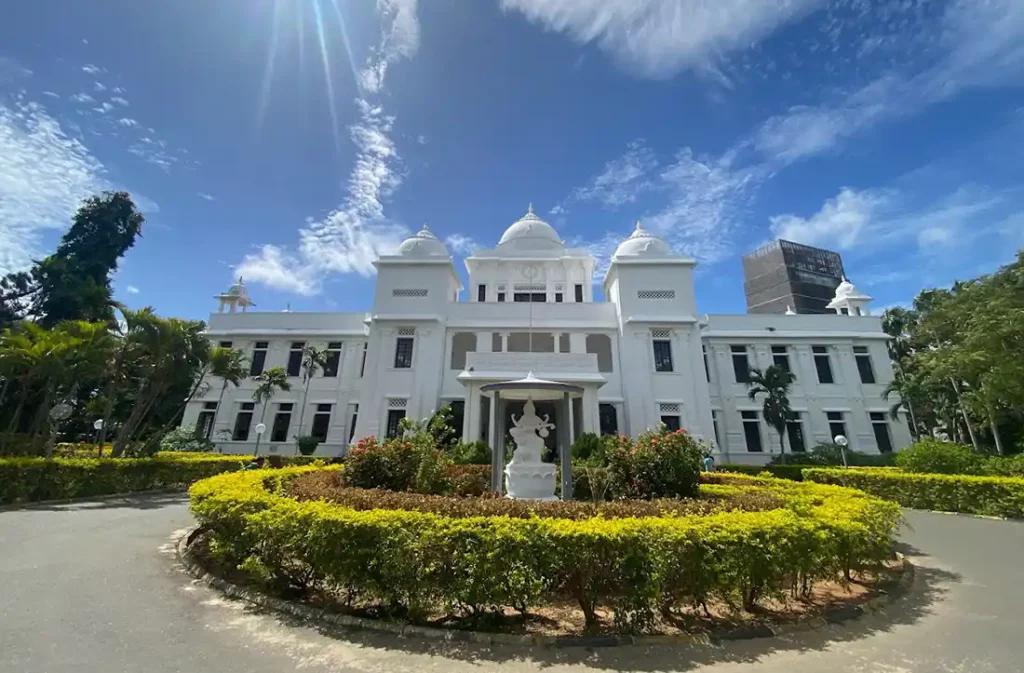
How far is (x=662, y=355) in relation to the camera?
69.5 ft

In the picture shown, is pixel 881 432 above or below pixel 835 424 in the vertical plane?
below

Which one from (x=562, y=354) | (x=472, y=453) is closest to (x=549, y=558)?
(x=472, y=453)

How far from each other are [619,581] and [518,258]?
75.8ft

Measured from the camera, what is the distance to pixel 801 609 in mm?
4398

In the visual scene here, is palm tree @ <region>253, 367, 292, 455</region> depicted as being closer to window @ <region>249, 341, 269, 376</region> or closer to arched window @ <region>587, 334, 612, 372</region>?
window @ <region>249, 341, 269, 376</region>

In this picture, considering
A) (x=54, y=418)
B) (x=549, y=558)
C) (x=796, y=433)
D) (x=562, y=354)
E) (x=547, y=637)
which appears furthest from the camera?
(x=796, y=433)

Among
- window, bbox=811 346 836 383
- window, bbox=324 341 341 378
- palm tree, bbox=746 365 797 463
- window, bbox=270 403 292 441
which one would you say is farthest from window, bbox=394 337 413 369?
window, bbox=811 346 836 383

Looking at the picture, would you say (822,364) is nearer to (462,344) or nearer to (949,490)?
(949,490)

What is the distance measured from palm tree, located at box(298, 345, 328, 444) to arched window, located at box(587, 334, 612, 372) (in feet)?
46.2

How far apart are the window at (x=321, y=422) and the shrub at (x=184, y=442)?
4.84 metres

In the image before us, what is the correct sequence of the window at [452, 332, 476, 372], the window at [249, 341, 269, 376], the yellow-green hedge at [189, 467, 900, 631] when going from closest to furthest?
the yellow-green hedge at [189, 467, 900, 631] → the window at [452, 332, 476, 372] → the window at [249, 341, 269, 376]

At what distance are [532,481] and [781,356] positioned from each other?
2051 centimetres

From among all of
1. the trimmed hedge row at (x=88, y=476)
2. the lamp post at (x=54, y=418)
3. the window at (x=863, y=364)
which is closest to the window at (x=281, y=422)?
the trimmed hedge row at (x=88, y=476)

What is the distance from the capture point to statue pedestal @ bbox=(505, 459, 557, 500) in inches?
361
